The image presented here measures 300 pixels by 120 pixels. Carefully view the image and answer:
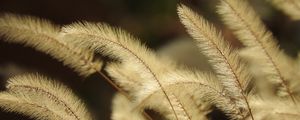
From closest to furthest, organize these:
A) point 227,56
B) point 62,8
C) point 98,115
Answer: point 227,56 → point 98,115 → point 62,8

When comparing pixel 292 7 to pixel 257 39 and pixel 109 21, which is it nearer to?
pixel 257 39

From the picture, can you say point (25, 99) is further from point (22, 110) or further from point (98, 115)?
point (98, 115)

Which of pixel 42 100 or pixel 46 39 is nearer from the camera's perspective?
pixel 42 100

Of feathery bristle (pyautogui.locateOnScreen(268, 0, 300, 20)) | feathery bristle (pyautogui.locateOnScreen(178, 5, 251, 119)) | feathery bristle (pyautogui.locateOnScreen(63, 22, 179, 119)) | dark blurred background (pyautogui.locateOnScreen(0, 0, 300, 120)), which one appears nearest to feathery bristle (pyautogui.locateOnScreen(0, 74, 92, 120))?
feathery bristle (pyautogui.locateOnScreen(63, 22, 179, 119))

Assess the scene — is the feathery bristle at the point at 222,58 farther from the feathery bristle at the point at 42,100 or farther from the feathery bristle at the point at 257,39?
the feathery bristle at the point at 42,100

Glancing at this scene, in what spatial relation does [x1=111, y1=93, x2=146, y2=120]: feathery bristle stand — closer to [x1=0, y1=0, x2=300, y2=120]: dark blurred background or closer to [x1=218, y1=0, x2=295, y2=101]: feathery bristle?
[x1=218, y1=0, x2=295, y2=101]: feathery bristle

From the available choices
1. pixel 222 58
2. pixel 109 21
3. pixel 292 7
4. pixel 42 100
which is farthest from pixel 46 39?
pixel 109 21

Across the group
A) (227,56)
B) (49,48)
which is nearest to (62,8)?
(49,48)

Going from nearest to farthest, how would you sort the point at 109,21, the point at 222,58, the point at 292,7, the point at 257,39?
the point at 222,58, the point at 257,39, the point at 292,7, the point at 109,21
